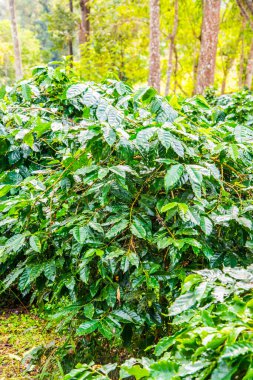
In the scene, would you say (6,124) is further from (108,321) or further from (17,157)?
(108,321)

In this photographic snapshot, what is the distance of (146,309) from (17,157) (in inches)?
57.4

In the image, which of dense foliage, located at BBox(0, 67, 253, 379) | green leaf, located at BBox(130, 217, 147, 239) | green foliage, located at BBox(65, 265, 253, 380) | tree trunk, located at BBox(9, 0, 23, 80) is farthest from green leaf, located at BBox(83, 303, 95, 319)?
tree trunk, located at BBox(9, 0, 23, 80)

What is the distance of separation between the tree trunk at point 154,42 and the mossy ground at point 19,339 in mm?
6690

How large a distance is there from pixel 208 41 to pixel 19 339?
24.1 feet

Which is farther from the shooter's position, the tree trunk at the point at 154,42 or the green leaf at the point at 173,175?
the tree trunk at the point at 154,42

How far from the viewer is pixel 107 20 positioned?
12.9 m

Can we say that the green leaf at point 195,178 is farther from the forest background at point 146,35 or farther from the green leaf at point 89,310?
the forest background at point 146,35

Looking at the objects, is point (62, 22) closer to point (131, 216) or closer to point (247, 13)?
point (247, 13)

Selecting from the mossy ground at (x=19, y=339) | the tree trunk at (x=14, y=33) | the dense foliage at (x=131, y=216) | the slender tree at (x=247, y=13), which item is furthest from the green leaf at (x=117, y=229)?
the tree trunk at (x=14, y=33)

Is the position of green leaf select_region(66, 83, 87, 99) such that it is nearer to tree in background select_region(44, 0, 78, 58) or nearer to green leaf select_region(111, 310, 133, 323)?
green leaf select_region(111, 310, 133, 323)

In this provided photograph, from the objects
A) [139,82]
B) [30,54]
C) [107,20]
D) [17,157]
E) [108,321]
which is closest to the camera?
[108,321]

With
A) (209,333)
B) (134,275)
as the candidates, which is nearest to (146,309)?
(134,275)

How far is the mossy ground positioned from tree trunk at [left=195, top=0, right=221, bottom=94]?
6733mm

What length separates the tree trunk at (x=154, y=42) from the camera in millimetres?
8586
